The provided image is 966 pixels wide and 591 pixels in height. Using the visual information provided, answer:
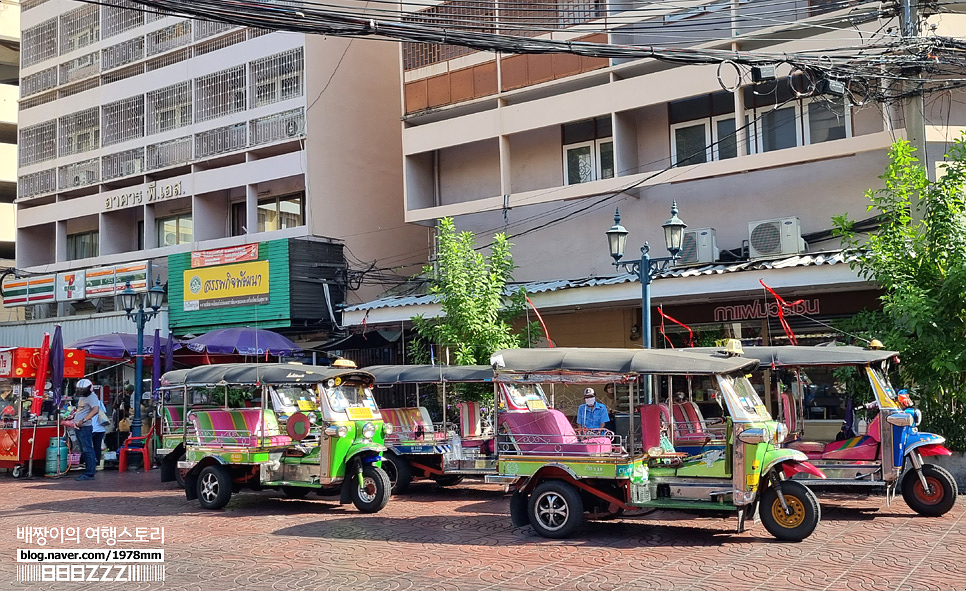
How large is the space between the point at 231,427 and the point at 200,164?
51.9 ft

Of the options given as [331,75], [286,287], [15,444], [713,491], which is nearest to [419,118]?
[331,75]

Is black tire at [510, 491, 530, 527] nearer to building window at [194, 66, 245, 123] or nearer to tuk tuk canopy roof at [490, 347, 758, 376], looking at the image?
tuk tuk canopy roof at [490, 347, 758, 376]

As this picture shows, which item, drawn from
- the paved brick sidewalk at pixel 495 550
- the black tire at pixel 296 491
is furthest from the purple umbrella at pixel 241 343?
the paved brick sidewalk at pixel 495 550

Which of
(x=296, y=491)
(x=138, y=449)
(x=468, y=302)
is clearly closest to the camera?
(x=296, y=491)

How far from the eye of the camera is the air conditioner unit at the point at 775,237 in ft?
59.7

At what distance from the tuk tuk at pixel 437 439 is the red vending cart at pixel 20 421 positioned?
794 centimetres

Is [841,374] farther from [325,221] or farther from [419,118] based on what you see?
[325,221]

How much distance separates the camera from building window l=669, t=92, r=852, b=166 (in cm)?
1950

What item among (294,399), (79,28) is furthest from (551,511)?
(79,28)

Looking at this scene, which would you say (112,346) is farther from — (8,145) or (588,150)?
(8,145)

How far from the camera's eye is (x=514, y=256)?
23281 millimetres

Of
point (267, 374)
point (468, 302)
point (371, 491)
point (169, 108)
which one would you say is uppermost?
point (169, 108)

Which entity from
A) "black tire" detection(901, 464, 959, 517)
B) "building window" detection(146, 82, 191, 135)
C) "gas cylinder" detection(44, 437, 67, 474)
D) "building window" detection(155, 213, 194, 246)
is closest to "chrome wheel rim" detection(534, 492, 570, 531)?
"black tire" detection(901, 464, 959, 517)

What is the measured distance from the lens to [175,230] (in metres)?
30.2
